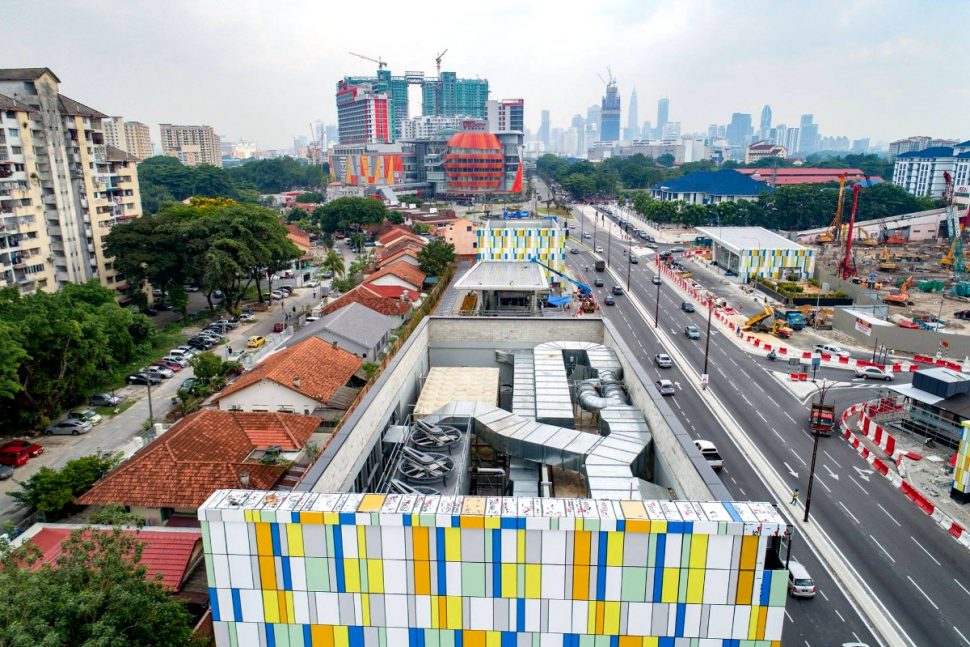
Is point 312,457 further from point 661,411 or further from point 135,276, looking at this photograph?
point 135,276

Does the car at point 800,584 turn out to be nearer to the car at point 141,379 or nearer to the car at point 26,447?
the car at point 26,447

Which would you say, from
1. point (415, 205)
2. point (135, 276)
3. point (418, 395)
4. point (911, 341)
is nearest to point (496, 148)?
point (415, 205)

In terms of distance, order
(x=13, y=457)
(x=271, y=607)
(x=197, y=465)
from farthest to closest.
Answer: (x=13, y=457)
(x=197, y=465)
(x=271, y=607)

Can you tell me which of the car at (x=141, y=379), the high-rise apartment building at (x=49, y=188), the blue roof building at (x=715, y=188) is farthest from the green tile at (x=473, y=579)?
the blue roof building at (x=715, y=188)

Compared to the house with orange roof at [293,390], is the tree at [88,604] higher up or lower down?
higher up

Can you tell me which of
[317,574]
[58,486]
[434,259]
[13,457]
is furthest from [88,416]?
[434,259]

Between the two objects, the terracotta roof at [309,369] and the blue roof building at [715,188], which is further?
the blue roof building at [715,188]

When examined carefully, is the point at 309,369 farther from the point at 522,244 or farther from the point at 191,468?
the point at 522,244
